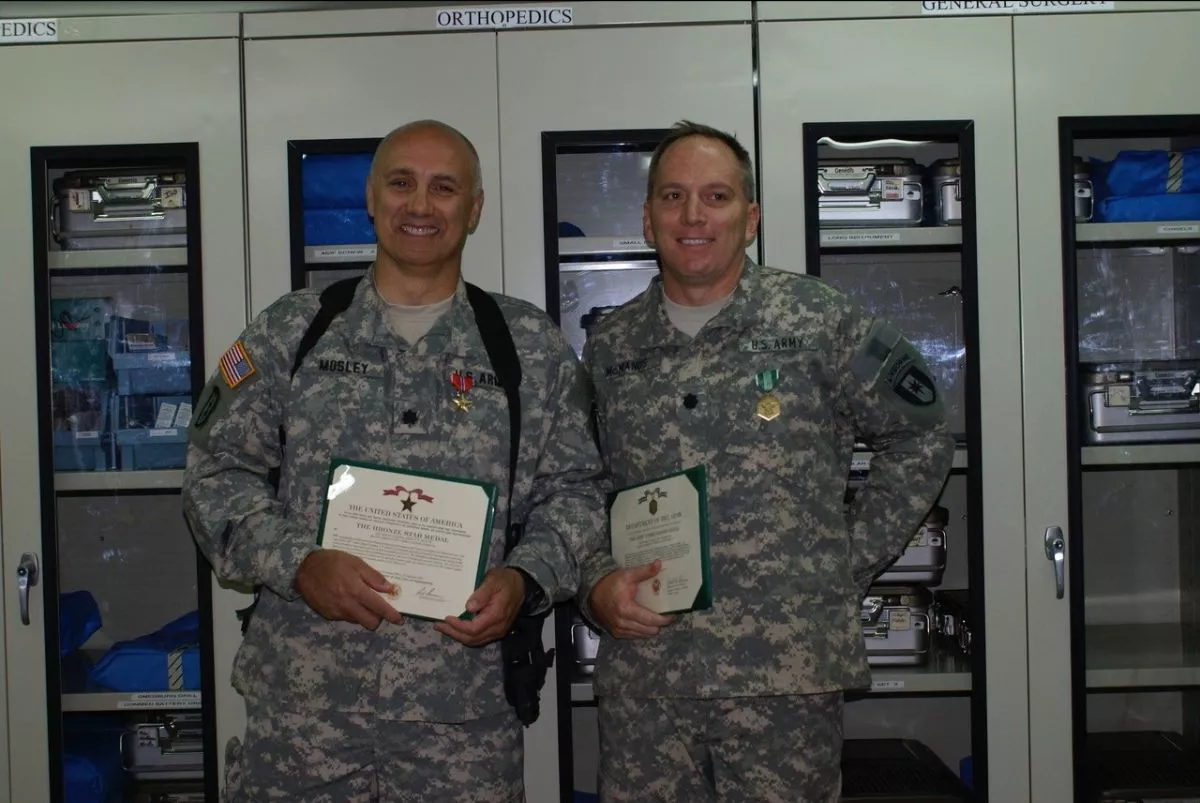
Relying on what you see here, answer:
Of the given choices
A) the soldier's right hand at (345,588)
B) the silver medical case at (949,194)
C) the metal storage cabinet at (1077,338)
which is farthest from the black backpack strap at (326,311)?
the metal storage cabinet at (1077,338)

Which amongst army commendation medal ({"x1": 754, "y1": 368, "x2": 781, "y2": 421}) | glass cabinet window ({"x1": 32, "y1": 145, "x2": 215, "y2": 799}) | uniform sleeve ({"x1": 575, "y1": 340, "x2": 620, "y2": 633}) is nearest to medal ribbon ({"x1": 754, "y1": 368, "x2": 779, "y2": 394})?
army commendation medal ({"x1": 754, "y1": 368, "x2": 781, "y2": 421})

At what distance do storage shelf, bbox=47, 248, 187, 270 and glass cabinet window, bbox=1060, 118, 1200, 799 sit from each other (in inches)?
95.3

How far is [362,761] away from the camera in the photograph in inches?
73.9

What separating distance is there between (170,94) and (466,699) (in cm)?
183

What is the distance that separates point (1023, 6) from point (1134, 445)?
1.22 meters

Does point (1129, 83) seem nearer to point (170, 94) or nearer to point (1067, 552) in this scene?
point (1067, 552)

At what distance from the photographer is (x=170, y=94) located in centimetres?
264

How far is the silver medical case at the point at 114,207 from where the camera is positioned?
2750 millimetres

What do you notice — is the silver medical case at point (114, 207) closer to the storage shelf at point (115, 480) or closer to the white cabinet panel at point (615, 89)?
the storage shelf at point (115, 480)

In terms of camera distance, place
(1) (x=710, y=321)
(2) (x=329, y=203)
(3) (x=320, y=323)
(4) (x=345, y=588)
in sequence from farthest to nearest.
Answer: (2) (x=329, y=203) → (1) (x=710, y=321) → (3) (x=320, y=323) → (4) (x=345, y=588)

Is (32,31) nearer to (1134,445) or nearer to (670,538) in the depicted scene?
(670,538)

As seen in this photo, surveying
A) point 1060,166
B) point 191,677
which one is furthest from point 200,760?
point 1060,166

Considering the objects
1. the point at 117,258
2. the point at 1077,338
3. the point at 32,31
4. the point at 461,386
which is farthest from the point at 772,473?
the point at 32,31
